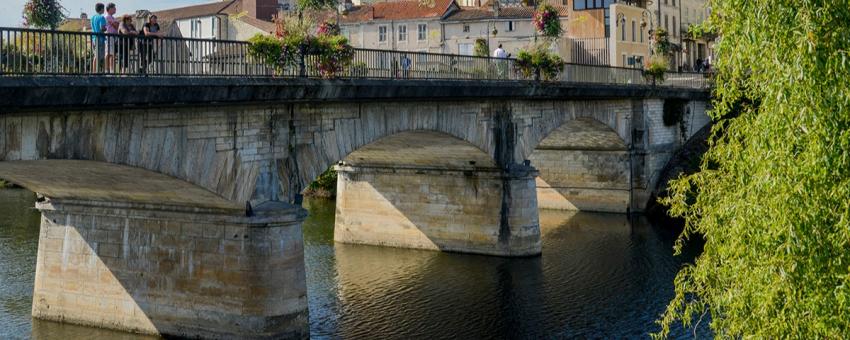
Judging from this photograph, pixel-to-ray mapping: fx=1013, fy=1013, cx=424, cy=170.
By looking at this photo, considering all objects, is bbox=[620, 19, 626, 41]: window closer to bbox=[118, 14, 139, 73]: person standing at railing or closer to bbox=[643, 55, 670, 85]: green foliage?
bbox=[643, 55, 670, 85]: green foliage

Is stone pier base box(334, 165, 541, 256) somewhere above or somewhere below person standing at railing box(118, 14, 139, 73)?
below

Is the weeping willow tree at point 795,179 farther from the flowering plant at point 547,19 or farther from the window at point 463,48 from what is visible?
the window at point 463,48

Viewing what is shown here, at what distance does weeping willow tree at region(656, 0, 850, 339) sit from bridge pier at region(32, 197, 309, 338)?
1190 centimetres

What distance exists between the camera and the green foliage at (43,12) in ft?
78.9

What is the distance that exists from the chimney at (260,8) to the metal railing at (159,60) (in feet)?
148

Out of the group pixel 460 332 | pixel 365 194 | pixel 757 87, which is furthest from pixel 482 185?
pixel 757 87

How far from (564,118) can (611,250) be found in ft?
18.8

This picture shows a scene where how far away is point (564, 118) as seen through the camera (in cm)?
3959

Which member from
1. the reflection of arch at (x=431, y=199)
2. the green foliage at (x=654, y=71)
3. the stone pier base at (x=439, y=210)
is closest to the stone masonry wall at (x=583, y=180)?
the green foliage at (x=654, y=71)

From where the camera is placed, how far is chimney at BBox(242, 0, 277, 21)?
73000 mm

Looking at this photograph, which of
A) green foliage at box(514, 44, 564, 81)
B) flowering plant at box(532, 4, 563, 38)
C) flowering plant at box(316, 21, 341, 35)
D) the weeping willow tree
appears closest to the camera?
the weeping willow tree

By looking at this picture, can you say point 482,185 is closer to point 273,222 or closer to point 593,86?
point 593,86

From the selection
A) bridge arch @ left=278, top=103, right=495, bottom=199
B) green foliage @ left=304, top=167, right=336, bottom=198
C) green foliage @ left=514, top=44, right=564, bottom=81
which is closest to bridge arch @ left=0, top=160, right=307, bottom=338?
bridge arch @ left=278, top=103, right=495, bottom=199

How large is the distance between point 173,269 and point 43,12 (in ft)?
23.0
